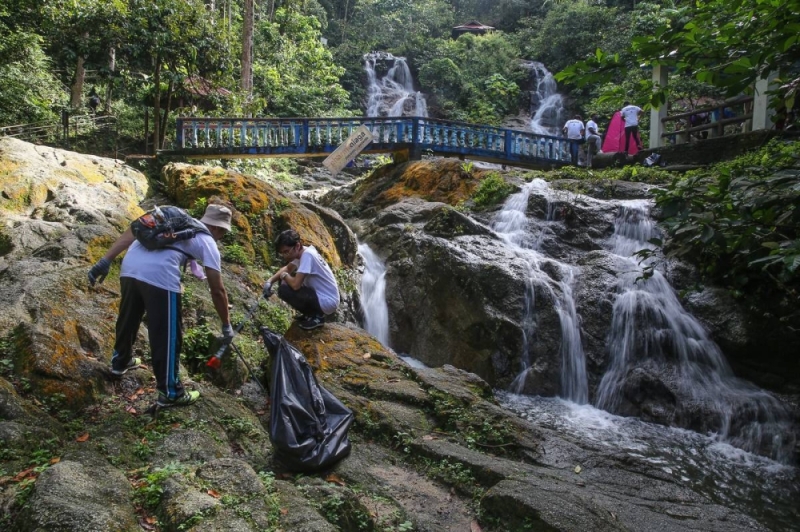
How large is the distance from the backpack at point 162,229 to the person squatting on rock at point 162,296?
5 cm

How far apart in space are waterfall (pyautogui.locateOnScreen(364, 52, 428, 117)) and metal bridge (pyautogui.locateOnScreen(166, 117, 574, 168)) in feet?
46.8

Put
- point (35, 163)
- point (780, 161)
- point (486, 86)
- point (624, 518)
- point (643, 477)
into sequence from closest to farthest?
point (624, 518), point (780, 161), point (643, 477), point (35, 163), point (486, 86)

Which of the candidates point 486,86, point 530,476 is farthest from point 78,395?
point 486,86

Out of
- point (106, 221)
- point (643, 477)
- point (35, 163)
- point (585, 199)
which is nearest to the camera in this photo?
point (643, 477)

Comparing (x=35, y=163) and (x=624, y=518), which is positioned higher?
(x=35, y=163)

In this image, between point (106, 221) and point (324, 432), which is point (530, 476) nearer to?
point (324, 432)

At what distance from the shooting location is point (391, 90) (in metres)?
32.0

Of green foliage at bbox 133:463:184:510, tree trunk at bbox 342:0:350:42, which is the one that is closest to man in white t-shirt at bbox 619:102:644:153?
green foliage at bbox 133:463:184:510

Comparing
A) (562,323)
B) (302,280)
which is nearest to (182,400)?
(302,280)

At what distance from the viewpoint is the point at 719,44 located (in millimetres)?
3434

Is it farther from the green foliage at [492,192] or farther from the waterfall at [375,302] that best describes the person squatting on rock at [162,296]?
the green foliage at [492,192]

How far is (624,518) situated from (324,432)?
222 cm

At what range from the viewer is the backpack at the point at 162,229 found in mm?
4105

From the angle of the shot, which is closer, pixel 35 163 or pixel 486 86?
pixel 35 163
